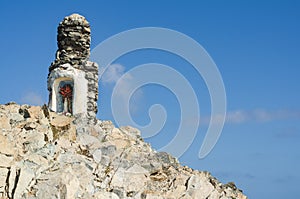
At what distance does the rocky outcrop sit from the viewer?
19.9m

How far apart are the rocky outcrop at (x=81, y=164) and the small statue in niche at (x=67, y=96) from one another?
3.25m

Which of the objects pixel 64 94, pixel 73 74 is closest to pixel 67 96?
pixel 64 94

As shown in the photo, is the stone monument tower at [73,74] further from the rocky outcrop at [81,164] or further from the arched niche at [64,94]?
the rocky outcrop at [81,164]

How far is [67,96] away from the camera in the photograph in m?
30.4

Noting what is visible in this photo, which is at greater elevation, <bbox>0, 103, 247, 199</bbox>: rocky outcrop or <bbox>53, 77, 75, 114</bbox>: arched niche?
<bbox>53, 77, 75, 114</bbox>: arched niche

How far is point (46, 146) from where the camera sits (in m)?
22.3

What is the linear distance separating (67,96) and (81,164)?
947 centimetres

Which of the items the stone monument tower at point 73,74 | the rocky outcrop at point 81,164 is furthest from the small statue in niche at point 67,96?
the rocky outcrop at point 81,164

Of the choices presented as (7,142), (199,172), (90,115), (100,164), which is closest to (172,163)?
(199,172)

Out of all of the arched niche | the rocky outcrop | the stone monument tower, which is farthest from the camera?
the arched niche

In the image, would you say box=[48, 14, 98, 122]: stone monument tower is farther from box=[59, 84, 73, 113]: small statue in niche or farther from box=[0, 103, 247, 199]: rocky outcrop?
box=[0, 103, 247, 199]: rocky outcrop

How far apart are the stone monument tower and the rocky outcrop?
2.99m

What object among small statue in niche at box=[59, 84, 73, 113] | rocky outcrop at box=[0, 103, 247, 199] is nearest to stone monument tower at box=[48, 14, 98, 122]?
small statue in niche at box=[59, 84, 73, 113]

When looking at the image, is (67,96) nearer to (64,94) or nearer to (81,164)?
(64,94)
